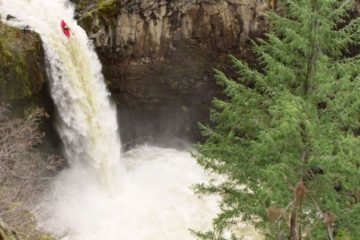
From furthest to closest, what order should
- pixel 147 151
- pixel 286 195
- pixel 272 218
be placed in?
1. pixel 147 151
2. pixel 286 195
3. pixel 272 218

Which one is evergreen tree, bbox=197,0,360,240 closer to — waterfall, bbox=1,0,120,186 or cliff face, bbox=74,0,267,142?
waterfall, bbox=1,0,120,186

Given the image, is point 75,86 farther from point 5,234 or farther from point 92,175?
point 5,234

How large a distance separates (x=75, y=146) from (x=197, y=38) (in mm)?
7054

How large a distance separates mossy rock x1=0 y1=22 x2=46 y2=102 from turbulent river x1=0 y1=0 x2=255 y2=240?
1.26ft

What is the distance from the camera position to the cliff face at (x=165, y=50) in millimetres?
18531

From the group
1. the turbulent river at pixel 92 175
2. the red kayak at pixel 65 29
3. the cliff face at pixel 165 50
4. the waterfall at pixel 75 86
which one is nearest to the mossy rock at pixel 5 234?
the turbulent river at pixel 92 175

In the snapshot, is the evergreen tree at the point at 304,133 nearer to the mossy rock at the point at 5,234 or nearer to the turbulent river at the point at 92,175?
the mossy rock at the point at 5,234

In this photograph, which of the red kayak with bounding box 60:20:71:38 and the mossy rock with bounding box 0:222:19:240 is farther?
the red kayak with bounding box 60:20:71:38

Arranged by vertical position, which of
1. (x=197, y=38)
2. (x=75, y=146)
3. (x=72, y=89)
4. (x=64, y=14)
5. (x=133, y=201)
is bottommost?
(x=133, y=201)

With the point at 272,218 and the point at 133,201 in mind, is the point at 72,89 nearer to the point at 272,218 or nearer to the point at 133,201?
the point at 133,201

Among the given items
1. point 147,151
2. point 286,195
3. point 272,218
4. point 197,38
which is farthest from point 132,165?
point 272,218

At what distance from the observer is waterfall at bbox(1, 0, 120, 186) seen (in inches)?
640

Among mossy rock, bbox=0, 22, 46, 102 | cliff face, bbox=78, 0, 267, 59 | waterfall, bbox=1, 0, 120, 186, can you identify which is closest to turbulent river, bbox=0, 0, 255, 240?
waterfall, bbox=1, 0, 120, 186

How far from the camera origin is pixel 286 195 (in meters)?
8.60
